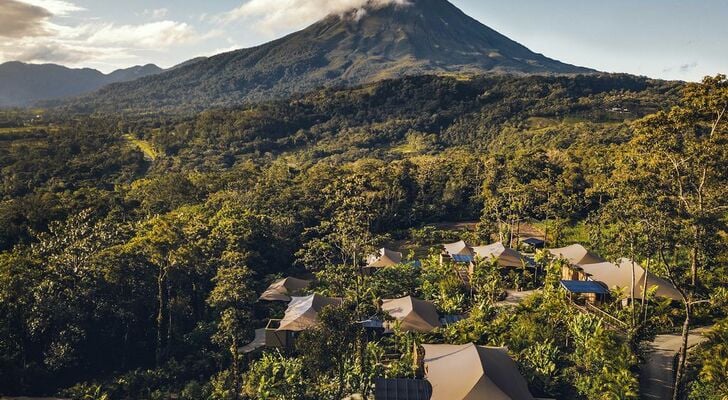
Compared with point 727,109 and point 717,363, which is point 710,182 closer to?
point 727,109

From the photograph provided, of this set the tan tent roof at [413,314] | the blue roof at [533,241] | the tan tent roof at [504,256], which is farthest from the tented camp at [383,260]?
the blue roof at [533,241]

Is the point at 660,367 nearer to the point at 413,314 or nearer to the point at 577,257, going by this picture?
the point at 413,314

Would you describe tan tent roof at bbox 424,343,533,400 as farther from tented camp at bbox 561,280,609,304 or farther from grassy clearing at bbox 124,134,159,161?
grassy clearing at bbox 124,134,159,161

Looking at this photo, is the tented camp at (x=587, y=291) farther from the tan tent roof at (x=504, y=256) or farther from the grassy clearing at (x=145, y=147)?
the grassy clearing at (x=145, y=147)

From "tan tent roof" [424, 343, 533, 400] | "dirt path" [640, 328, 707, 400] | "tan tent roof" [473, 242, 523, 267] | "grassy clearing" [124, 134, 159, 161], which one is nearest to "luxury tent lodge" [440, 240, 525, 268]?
"tan tent roof" [473, 242, 523, 267]

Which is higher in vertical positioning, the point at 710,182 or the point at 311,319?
the point at 710,182

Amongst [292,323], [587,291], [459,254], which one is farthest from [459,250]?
[292,323]

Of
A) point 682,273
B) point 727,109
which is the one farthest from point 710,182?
point 682,273
